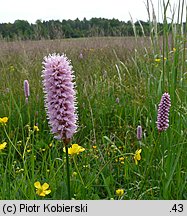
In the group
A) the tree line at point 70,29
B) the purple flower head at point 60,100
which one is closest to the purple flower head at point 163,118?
the purple flower head at point 60,100

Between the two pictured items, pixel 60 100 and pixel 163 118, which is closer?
pixel 60 100

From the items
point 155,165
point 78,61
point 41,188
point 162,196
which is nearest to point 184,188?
point 162,196

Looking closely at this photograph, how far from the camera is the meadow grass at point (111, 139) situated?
1.49 meters

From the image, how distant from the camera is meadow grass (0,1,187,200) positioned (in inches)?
58.6

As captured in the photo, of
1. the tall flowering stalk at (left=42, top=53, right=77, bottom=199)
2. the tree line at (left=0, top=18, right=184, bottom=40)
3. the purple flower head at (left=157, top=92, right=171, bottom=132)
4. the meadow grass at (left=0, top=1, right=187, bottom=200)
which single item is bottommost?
the meadow grass at (left=0, top=1, right=187, bottom=200)

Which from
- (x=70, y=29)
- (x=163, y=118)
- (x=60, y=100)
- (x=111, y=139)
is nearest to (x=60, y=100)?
(x=60, y=100)

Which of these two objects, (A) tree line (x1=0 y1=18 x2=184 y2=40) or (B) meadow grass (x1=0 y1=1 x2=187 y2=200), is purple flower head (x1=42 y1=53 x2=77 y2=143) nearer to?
(B) meadow grass (x1=0 y1=1 x2=187 y2=200)

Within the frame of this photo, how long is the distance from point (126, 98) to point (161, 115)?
1.50 m

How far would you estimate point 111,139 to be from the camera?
201 centimetres

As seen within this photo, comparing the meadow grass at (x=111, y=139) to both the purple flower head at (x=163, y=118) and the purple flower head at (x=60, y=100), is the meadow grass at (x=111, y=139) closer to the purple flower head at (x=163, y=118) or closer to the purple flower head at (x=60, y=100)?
the purple flower head at (x=163, y=118)

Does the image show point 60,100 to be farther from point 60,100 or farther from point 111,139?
point 111,139

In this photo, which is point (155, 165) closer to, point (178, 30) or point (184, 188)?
point (184, 188)

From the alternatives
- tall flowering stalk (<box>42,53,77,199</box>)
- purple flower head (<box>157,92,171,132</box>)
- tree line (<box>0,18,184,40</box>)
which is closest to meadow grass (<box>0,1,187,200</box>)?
purple flower head (<box>157,92,171,132</box>)

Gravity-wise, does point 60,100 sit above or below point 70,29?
below
